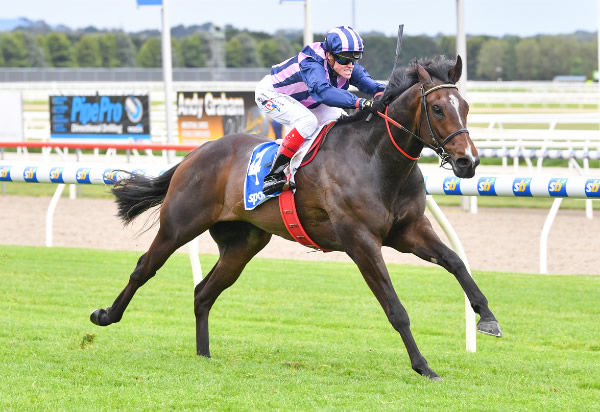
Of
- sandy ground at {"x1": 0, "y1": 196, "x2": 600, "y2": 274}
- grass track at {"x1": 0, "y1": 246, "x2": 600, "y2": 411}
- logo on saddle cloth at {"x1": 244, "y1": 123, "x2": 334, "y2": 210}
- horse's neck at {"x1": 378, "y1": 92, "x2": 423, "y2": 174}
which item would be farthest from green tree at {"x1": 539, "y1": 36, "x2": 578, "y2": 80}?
horse's neck at {"x1": 378, "y1": 92, "x2": 423, "y2": 174}

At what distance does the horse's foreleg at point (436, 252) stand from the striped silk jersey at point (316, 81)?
714mm

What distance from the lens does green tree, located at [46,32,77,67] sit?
160 feet

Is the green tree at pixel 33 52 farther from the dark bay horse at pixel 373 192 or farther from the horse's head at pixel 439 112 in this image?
the horse's head at pixel 439 112

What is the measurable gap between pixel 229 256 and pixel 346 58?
1383 millimetres

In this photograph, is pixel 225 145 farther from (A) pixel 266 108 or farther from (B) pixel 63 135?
(B) pixel 63 135

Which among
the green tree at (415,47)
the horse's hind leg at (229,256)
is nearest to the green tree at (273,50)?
the green tree at (415,47)

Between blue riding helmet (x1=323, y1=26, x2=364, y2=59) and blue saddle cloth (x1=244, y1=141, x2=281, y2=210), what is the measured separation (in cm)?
68

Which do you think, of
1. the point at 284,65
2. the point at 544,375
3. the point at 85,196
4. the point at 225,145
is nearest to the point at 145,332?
the point at 225,145

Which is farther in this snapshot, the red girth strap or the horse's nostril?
the red girth strap

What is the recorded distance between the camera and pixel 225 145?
5.74 meters

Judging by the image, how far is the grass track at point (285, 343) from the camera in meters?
4.35

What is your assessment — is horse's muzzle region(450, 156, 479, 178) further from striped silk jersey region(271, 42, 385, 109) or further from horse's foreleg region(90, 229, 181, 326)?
horse's foreleg region(90, 229, 181, 326)

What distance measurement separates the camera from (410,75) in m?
4.93

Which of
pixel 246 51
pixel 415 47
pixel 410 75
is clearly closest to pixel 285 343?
pixel 410 75
